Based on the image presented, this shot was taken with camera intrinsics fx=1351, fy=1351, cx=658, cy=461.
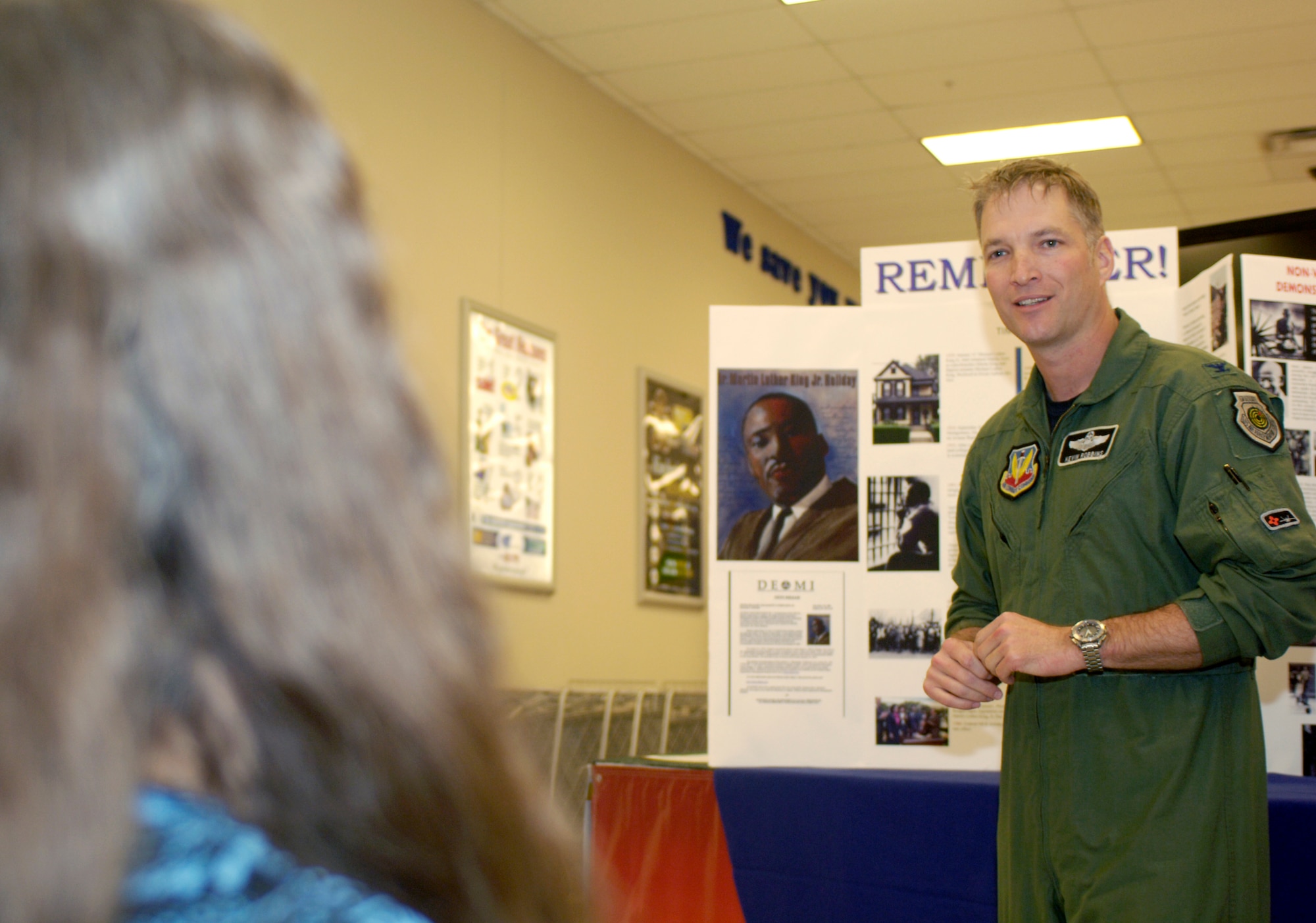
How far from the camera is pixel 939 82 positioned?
236 inches

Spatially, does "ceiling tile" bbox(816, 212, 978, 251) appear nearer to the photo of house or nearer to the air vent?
the air vent

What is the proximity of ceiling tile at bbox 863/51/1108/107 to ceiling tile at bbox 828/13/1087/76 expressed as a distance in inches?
2.8

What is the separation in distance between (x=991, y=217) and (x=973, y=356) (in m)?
0.87

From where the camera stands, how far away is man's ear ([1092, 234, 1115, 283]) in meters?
2.12

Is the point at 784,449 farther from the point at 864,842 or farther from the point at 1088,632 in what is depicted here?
the point at 1088,632

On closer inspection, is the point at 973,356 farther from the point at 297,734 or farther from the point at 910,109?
the point at 910,109

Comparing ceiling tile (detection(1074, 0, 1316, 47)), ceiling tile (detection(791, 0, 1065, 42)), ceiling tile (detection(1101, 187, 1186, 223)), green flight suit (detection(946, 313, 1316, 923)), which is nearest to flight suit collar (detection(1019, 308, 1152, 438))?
green flight suit (detection(946, 313, 1316, 923))

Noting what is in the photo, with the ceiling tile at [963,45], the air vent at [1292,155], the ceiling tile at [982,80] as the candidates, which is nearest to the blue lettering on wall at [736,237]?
the ceiling tile at [982,80]

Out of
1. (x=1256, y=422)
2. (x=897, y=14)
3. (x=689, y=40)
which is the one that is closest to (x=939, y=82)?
(x=897, y=14)

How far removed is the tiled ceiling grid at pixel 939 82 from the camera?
532 centimetres

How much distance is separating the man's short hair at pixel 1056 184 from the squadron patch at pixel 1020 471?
13.4 inches

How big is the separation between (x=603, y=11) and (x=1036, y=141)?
254 cm

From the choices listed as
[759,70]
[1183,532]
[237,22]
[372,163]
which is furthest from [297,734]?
[759,70]

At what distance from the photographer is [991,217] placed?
2.17 meters
